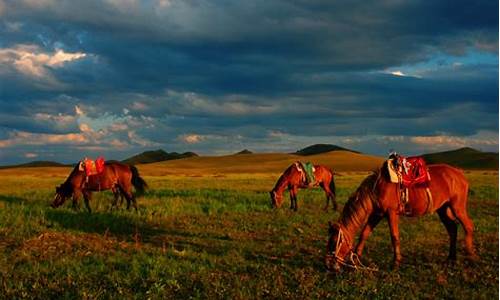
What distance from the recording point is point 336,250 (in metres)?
9.40

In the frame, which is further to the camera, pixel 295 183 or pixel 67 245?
pixel 295 183

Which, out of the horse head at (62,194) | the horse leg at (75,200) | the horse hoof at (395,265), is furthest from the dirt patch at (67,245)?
the horse head at (62,194)

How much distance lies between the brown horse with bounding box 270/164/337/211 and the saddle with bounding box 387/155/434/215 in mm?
10639

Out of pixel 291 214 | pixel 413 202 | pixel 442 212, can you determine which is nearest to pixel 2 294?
pixel 413 202

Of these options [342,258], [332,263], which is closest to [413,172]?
[342,258]

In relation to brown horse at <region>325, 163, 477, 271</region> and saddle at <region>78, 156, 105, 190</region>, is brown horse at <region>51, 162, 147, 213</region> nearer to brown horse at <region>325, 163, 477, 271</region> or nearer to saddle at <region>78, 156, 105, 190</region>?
saddle at <region>78, 156, 105, 190</region>

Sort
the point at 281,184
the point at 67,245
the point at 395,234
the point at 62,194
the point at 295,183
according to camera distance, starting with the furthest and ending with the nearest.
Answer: the point at 295,183
the point at 281,184
the point at 62,194
the point at 67,245
the point at 395,234

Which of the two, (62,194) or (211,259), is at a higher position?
(62,194)

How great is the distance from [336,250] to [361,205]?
1.29m

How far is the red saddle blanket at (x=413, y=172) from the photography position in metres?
10.3

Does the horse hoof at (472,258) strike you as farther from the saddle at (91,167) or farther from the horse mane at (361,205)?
the saddle at (91,167)

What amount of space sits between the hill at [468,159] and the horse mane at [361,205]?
103 meters

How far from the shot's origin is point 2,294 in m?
8.04

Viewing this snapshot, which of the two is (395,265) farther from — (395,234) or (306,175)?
(306,175)
